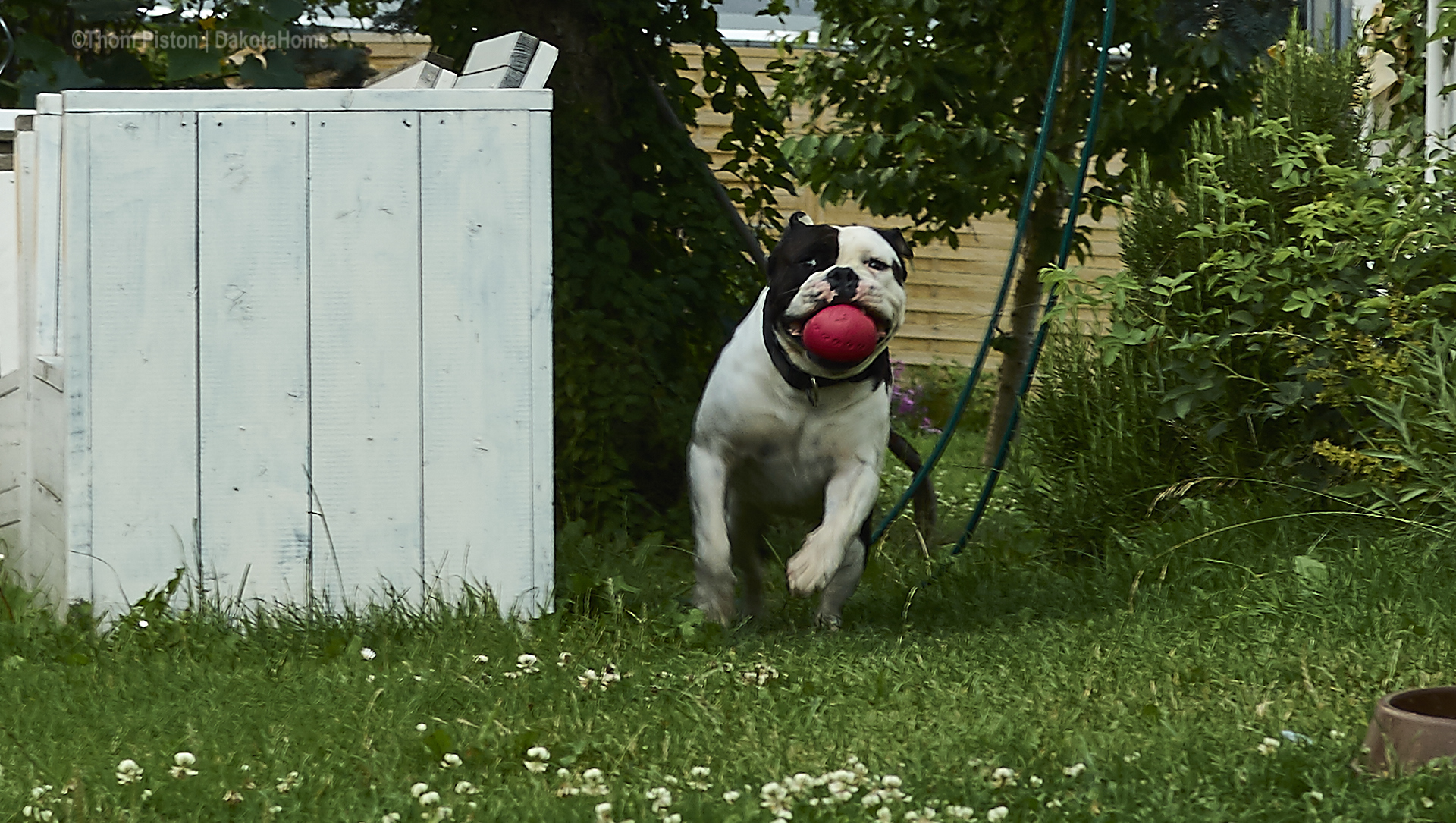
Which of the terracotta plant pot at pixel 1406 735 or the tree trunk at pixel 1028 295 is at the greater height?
the tree trunk at pixel 1028 295

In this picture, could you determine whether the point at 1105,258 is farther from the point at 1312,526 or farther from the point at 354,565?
the point at 354,565

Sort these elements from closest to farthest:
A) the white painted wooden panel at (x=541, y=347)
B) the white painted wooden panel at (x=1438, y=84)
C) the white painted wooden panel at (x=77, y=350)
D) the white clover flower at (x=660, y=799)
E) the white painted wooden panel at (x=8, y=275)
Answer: the white clover flower at (x=660, y=799) < the white painted wooden panel at (x=77, y=350) < the white painted wooden panel at (x=541, y=347) < the white painted wooden panel at (x=8, y=275) < the white painted wooden panel at (x=1438, y=84)

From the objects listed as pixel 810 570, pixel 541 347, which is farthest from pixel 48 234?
pixel 810 570

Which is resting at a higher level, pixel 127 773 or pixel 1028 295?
pixel 1028 295

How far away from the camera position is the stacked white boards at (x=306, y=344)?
3420 millimetres

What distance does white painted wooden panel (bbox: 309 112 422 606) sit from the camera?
3457 millimetres

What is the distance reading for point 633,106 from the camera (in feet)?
18.4

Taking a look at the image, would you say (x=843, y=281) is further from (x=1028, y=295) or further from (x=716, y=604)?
(x=1028, y=295)

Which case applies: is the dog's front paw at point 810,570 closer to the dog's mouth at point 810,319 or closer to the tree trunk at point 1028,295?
the dog's mouth at point 810,319

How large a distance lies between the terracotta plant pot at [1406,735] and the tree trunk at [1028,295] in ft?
13.4

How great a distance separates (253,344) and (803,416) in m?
1.24

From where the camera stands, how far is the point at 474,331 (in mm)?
3486

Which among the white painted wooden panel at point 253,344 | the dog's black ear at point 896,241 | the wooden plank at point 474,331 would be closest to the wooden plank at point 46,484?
the white painted wooden panel at point 253,344

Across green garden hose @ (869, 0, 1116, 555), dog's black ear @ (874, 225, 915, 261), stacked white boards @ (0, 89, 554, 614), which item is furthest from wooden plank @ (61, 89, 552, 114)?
green garden hose @ (869, 0, 1116, 555)
